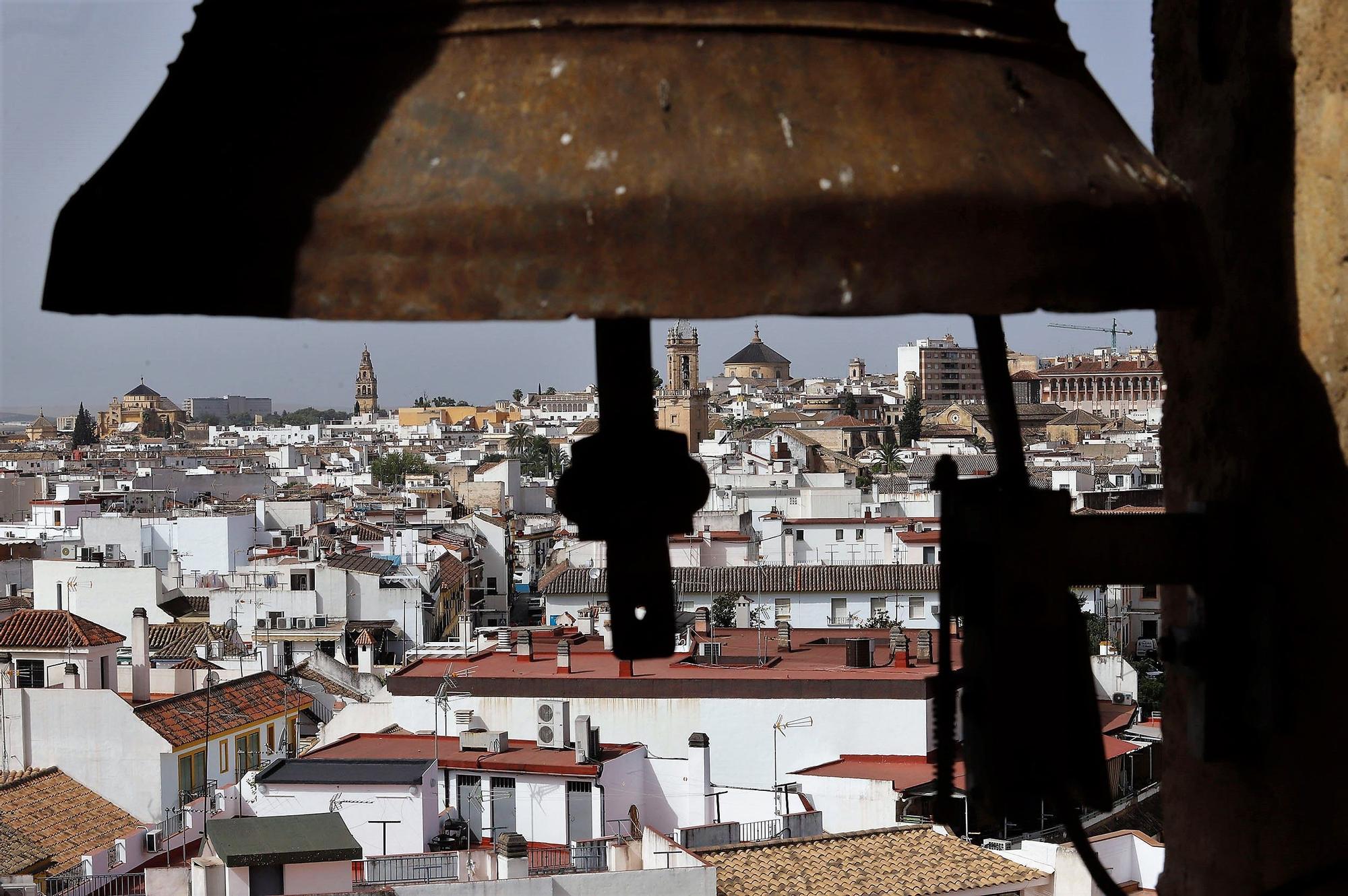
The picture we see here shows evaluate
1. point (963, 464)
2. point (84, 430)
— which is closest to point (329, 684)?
point (963, 464)

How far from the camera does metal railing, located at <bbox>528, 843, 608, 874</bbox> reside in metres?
9.73

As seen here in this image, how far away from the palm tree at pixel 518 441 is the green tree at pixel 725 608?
40.1m

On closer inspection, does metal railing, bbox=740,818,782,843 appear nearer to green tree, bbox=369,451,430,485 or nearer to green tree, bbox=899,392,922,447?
green tree, bbox=369,451,430,485

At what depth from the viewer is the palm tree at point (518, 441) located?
2479 inches

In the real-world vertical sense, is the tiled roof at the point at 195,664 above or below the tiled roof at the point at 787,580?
below

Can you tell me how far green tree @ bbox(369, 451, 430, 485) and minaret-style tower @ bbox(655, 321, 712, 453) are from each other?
321 inches

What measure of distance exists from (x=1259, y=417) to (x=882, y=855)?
9411mm

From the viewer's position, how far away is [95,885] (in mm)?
10625

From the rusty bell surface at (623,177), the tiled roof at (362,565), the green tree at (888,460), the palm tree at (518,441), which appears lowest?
the tiled roof at (362,565)

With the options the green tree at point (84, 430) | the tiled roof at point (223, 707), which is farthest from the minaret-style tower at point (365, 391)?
the tiled roof at point (223, 707)

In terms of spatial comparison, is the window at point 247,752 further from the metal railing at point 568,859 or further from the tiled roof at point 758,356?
the tiled roof at point 758,356

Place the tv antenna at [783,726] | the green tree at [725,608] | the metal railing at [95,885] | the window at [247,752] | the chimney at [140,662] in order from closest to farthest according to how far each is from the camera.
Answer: the metal railing at [95,885]
the tv antenna at [783,726]
the window at [247,752]
the chimney at [140,662]
the green tree at [725,608]

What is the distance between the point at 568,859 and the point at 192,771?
497 centimetres

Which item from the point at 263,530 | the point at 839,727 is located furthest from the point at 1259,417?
the point at 263,530
